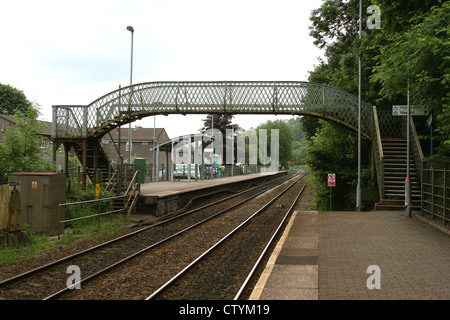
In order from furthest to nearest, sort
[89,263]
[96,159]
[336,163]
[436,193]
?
[336,163], [96,159], [436,193], [89,263]

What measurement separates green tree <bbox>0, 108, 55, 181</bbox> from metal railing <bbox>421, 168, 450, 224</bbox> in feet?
46.8

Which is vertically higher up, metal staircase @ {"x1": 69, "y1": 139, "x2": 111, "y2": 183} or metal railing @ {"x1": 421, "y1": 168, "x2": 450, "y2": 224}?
metal staircase @ {"x1": 69, "y1": 139, "x2": 111, "y2": 183}

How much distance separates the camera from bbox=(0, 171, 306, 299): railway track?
7.23 meters

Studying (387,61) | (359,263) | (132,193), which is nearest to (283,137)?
(132,193)

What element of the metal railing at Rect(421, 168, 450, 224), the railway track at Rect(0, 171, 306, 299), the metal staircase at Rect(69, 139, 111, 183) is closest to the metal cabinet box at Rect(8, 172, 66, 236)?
the railway track at Rect(0, 171, 306, 299)

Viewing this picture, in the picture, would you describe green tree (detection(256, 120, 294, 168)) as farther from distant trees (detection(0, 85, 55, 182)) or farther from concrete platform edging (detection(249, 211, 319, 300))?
concrete platform edging (detection(249, 211, 319, 300))

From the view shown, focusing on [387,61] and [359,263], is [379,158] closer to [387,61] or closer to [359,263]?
[387,61]

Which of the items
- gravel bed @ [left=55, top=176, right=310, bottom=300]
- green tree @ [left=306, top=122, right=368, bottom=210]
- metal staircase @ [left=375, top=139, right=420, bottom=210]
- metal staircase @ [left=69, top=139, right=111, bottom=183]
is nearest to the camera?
gravel bed @ [left=55, top=176, right=310, bottom=300]

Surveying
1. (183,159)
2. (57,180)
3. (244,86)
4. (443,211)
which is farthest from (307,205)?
(183,159)

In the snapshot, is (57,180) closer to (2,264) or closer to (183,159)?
(2,264)

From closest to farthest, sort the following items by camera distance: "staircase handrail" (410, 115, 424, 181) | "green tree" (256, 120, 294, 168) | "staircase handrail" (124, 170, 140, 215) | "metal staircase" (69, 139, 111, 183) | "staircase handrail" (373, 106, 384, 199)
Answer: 1. "staircase handrail" (410, 115, 424, 181)
2. "staircase handrail" (124, 170, 140, 215)
3. "staircase handrail" (373, 106, 384, 199)
4. "metal staircase" (69, 139, 111, 183)
5. "green tree" (256, 120, 294, 168)

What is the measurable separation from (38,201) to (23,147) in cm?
540

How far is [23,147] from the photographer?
16484mm

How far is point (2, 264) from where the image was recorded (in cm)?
878
